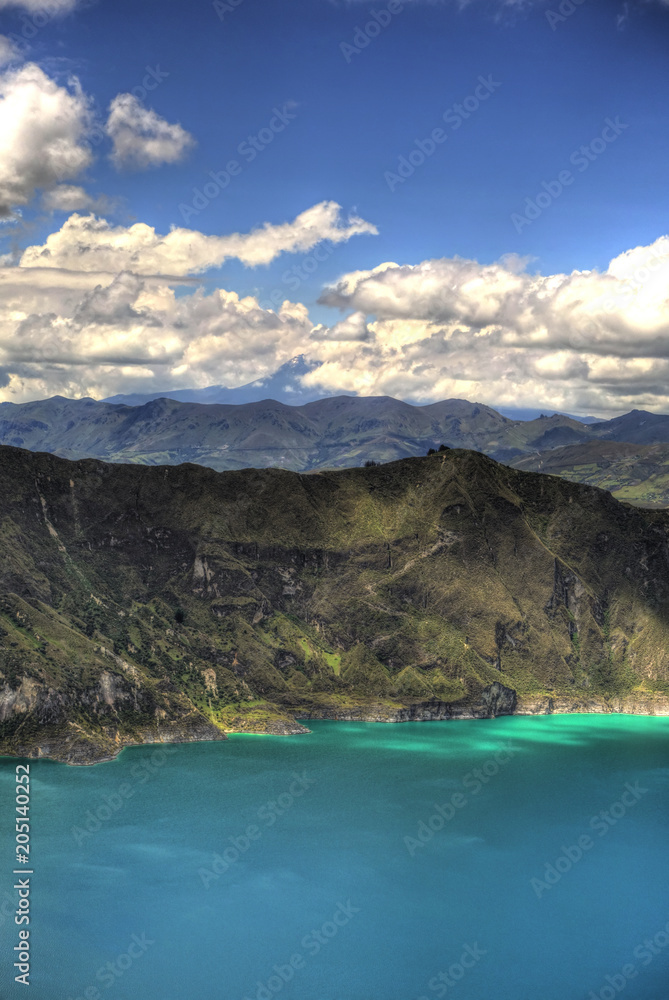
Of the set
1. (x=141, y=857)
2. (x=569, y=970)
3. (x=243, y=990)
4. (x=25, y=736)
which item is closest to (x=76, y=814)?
(x=141, y=857)

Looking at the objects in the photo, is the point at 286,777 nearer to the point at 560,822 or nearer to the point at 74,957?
the point at 560,822

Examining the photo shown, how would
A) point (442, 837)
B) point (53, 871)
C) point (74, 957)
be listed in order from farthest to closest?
point (442, 837) → point (53, 871) → point (74, 957)

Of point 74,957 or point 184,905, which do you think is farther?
point 184,905

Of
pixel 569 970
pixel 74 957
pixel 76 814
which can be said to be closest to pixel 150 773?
pixel 76 814

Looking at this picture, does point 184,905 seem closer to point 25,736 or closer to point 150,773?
point 150,773

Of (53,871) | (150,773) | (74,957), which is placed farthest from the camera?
(150,773)

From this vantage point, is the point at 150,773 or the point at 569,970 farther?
the point at 150,773
